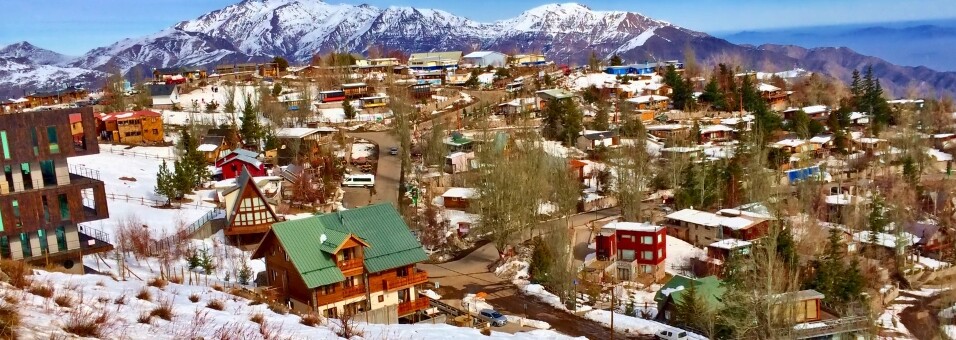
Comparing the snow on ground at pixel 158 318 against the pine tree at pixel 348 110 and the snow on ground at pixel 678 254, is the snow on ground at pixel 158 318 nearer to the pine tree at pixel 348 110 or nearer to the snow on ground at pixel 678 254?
the snow on ground at pixel 678 254

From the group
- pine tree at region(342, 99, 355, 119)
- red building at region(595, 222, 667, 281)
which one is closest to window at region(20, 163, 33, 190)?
red building at region(595, 222, 667, 281)

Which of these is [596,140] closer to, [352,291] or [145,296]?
[352,291]

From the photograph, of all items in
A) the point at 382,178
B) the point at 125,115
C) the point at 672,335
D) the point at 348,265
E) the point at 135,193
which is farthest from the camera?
the point at 125,115

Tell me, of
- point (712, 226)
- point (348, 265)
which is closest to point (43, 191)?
point (348, 265)

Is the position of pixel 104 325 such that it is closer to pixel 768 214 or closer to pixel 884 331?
pixel 884 331

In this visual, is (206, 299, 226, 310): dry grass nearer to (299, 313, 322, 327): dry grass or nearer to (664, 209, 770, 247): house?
(299, 313, 322, 327): dry grass

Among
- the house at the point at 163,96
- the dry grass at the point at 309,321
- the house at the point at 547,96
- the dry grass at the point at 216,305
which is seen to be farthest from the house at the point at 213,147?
the dry grass at the point at 309,321

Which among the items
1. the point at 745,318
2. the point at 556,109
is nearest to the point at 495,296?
the point at 745,318
